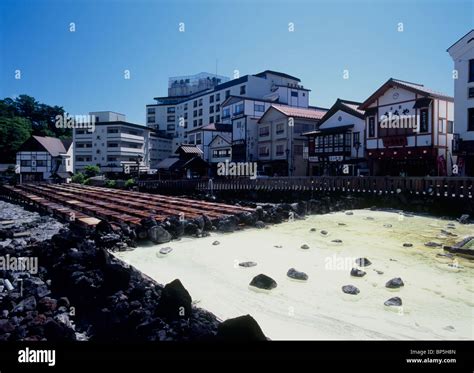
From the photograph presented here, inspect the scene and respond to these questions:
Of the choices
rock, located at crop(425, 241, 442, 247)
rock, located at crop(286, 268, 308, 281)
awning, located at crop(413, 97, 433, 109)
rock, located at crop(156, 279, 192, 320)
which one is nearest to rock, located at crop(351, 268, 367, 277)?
rock, located at crop(286, 268, 308, 281)

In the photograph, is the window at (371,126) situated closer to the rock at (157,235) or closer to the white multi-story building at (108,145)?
the rock at (157,235)

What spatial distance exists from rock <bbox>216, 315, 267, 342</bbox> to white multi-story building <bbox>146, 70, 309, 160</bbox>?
42425 mm

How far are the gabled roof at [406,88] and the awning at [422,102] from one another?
1.07 ft

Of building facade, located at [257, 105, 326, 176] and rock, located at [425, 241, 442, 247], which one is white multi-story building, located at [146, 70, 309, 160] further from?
rock, located at [425, 241, 442, 247]

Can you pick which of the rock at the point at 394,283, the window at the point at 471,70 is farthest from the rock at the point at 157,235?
the window at the point at 471,70

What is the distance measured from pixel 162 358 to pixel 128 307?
254 cm

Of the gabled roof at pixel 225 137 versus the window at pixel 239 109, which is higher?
the window at pixel 239 109

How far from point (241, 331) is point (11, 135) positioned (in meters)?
64.6

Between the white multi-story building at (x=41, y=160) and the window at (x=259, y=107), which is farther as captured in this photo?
the white multi-story building at (x=41, y=160)

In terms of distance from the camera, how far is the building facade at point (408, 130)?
26.5m

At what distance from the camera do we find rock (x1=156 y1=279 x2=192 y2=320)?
498 cm

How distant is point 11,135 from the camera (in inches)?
2138

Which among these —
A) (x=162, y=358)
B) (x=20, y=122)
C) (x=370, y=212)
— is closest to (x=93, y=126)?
(x=20, y=122)

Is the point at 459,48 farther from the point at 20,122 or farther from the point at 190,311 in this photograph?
the point at 20,122
